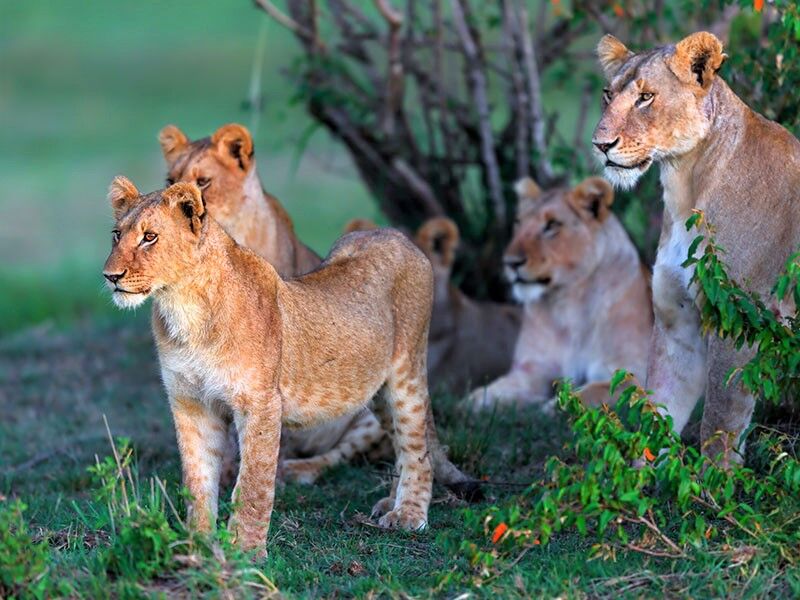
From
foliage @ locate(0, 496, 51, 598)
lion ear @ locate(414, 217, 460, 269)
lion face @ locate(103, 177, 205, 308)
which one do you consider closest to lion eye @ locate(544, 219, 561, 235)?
lion ear @ locate(414, 217, 460, 269)

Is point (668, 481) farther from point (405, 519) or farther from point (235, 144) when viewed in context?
point (235, 144)

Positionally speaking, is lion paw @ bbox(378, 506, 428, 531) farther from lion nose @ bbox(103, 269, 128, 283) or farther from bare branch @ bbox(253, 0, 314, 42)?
bare branch @ bbox(253, 0, 314, 42)

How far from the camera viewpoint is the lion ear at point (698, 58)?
16.8 ft

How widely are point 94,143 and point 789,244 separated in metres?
17.5

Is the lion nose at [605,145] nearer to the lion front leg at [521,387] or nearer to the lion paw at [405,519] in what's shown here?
the lion paw at [405,519]

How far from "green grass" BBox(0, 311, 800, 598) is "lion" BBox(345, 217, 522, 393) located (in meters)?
1.40

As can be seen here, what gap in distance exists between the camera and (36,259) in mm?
15828

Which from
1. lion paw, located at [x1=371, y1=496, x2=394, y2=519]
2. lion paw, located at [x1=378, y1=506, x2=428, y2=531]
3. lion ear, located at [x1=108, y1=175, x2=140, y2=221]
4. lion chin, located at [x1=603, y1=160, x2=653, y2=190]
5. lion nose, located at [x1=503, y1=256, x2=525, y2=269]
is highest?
lion chin, located at [x1=603, y1=160, x2=653, y2=190]

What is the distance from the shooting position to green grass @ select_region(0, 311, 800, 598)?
13.9 feet

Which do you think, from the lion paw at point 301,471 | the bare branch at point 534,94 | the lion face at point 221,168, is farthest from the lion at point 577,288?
the lion face at point 221,168

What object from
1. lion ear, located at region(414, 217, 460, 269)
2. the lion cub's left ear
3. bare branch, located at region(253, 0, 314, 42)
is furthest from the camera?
lion ear, located at region(414, 217, 460, 269)

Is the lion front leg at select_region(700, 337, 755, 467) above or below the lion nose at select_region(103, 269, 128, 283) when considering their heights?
below

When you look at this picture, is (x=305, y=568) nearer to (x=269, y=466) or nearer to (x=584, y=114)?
(x=269, y=466)

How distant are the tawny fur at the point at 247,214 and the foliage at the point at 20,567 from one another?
210 centimetres
